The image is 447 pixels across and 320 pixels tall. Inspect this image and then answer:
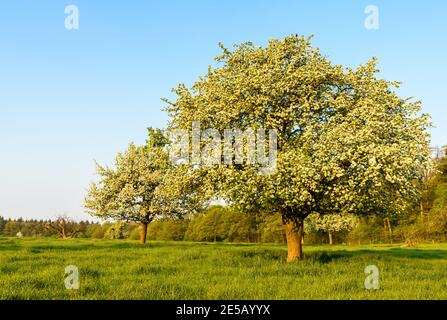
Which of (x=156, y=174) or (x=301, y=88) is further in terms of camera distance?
(x=156, y=174)

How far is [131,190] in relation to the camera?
4938cm

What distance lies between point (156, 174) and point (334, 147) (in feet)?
101

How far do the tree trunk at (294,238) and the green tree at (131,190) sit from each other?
24.1m

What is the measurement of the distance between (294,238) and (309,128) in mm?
7521

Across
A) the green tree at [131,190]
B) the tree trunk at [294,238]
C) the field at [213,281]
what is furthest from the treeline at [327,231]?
the field at [213,281]

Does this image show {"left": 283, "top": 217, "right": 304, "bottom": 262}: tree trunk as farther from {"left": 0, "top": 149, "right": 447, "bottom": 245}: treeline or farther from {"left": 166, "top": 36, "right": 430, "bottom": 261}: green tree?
{"left": 0, "top": 149, "right": 447, "bottom": 245}: treeline

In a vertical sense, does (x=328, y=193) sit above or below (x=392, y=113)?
below

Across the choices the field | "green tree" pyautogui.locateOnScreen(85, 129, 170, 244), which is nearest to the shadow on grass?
the field

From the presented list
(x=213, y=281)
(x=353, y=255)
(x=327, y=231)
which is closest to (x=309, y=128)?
(x=213, y=281)

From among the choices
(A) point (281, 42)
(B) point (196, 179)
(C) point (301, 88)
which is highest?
(A) point (281, 42)

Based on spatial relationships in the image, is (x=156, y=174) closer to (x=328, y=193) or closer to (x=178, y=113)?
(x=178, y=113)
